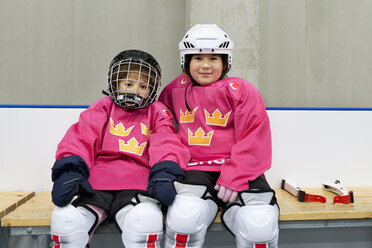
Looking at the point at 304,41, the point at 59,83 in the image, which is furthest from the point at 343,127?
the point at 59,83

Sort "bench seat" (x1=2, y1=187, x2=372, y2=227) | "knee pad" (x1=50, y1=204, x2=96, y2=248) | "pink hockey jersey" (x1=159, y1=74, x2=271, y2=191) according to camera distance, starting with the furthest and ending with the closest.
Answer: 1. "pink hockey jersey" (x1=159, y1=74, x2=271, y2=191)
2. "bench seat" (x1=2, y1=187, x2=372, y2=227)
3. "knee pad" (x1=50, y1=204, x2=96, y2=248)

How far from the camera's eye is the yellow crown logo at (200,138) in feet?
4.22

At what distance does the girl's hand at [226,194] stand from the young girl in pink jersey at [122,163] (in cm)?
17

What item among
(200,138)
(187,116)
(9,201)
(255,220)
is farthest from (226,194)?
(9,201)

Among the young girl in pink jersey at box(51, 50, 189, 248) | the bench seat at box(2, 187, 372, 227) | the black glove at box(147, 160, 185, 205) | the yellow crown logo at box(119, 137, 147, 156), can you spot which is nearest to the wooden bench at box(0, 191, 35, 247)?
the bench seat at box(2, 187, 372, 227)

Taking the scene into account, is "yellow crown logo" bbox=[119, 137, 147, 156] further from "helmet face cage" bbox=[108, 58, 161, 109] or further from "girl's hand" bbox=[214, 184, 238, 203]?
"girl's hand" bbox=[214, 184, 238, 203]

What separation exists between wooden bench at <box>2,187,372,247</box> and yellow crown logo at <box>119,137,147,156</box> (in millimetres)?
306

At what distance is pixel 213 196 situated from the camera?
115cm

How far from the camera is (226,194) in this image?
3.70 ft

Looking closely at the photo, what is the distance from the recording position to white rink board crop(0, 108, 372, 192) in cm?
153

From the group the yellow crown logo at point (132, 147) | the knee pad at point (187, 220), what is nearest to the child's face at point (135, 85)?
the yellow crown logo at point (132, 147)

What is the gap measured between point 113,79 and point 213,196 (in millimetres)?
667

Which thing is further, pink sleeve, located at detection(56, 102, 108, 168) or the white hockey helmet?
the white hockey helmet

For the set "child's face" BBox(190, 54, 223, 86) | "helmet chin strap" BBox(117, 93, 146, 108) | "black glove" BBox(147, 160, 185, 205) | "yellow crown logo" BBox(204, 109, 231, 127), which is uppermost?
"child's face" BBox(190, 54, 223, 86)
